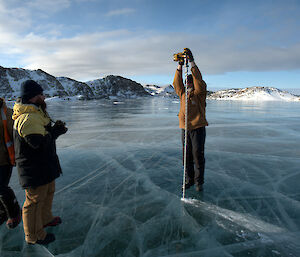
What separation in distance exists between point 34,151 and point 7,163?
0.67 metres

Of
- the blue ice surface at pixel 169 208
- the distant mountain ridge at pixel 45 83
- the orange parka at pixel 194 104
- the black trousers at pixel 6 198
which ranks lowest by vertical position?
the blue ice surface at pixel 169 208

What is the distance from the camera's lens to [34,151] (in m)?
2.26

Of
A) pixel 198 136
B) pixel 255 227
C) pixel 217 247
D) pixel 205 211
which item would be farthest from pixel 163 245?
pixel 198 136

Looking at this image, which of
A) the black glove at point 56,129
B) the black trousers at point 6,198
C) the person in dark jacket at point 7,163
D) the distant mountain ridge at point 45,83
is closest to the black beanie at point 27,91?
the black glove at point 56,129

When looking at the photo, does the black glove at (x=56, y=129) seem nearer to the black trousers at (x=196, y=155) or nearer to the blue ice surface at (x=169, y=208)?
the blue ice surface at (x=169, y=208)

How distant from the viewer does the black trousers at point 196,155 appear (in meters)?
3.72

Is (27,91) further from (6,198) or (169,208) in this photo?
(169,208)

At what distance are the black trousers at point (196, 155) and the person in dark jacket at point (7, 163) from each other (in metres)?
2.85

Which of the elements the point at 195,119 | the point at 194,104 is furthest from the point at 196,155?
the point at 194,104

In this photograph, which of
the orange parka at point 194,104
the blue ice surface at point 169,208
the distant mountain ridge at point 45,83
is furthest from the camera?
the distant mountain ridge at point 45,83

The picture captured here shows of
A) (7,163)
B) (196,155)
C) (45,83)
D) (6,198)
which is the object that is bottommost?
(6,198)

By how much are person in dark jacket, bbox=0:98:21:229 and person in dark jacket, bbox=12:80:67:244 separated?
0.43 metres

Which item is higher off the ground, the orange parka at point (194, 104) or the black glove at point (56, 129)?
the orange parka at point (194, 104)

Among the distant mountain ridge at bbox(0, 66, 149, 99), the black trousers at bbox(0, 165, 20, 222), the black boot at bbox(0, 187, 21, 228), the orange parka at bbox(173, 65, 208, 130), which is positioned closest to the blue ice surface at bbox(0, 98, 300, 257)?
the black boot at bbox(0, 187, 21, 228)
